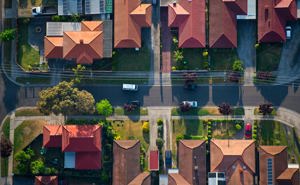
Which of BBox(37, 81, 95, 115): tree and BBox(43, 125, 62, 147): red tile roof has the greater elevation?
BBox(37, 81, 95, 115): tree

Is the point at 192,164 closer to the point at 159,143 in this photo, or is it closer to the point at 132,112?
the point at 159,143

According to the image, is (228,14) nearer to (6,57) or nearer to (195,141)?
(195,141)

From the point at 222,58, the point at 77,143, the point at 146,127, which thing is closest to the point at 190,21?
the point at 222,58

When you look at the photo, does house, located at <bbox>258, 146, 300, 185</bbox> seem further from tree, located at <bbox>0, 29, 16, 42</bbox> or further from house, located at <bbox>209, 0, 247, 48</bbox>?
tree, located at <bbox>0, 29, 16, 42</bbox>

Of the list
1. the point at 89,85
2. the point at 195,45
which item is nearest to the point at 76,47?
the point at 89,85

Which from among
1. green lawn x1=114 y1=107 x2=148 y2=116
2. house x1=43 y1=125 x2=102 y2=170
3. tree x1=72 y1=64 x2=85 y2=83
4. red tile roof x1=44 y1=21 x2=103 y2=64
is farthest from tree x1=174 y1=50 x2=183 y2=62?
house x1=43 y1=125 x2=102 y2=170
